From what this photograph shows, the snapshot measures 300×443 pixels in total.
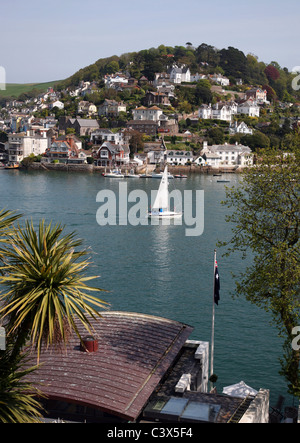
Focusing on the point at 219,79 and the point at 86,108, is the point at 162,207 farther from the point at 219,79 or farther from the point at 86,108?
the point at 219,79

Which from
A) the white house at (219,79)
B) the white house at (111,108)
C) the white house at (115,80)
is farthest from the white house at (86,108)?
the white house at (219,79)

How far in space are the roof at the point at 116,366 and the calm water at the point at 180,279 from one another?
15.0ft

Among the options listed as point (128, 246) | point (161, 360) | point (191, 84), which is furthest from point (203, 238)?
point (191, 84)

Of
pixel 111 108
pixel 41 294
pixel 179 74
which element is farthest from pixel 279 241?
pixel 179 74

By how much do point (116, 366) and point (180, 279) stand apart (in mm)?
20082

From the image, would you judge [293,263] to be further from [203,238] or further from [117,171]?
[117,171]

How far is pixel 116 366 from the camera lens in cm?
1381

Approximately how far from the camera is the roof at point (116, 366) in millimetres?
12386

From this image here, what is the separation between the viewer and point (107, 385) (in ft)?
42.3

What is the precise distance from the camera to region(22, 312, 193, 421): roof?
12386 mm

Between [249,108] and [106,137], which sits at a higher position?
[249,108]

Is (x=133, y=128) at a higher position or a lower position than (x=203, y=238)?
higher

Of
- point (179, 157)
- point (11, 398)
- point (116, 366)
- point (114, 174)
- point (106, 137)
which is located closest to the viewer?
point (11, 398)

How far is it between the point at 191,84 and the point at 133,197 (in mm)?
109153
